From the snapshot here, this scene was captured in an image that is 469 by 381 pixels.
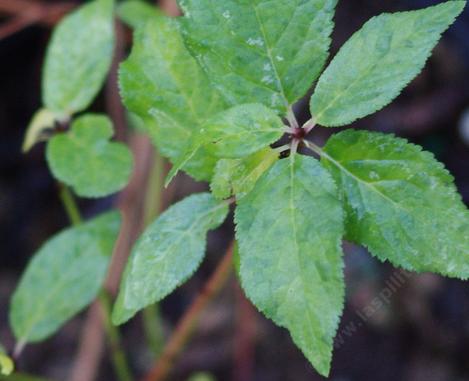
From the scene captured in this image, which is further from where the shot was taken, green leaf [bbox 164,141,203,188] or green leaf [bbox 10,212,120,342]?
green leaf [bbox 10,212,120,342]

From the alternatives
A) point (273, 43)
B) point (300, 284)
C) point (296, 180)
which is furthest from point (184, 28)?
point (300, 284)

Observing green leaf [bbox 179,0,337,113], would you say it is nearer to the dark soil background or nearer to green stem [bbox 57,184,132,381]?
green stem [bbox 57,184,132,381]

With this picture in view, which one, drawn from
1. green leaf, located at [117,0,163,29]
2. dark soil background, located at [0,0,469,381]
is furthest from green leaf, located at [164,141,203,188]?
dark soil background, located at [0,0,469,381]

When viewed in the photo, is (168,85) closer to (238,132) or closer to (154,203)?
(238,132)

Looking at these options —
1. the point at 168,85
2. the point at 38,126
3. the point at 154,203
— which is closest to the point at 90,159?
the point at 38,126


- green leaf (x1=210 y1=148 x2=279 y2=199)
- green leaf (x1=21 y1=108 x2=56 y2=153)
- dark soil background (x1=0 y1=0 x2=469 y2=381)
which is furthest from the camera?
dark soil background (x1=0 y1=0 x2=469 y2=381)

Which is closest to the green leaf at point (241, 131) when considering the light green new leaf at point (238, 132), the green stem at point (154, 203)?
the light green new leaf at point (238, 132)

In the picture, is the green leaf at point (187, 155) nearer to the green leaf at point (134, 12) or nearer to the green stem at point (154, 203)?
the green leaf at point (134, 12)
